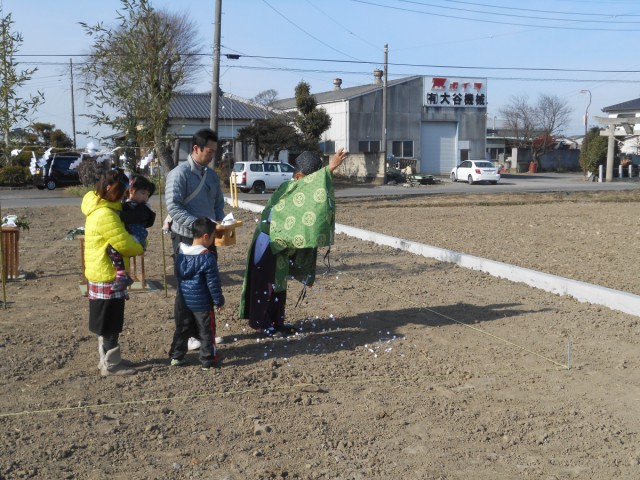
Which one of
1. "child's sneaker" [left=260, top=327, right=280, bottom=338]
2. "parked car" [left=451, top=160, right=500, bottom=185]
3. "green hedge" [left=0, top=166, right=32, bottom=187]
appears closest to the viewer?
"child's sneaker" [left=260, top=327, right=280, bottom=338]

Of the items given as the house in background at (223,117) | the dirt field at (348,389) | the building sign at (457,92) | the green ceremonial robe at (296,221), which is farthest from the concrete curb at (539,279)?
the building sign at (457,92)

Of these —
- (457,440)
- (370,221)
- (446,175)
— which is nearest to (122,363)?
(457,440)

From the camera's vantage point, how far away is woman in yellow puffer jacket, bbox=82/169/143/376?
532cm

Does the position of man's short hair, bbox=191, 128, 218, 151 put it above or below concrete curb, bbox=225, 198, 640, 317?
above

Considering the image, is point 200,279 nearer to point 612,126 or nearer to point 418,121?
point 612,126

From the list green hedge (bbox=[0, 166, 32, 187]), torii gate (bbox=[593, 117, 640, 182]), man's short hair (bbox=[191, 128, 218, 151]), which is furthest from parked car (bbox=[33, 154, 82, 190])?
man's short hair (bbox=[191, 128, 218, 151])

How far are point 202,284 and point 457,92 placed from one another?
152 feet

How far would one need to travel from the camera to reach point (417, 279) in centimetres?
931

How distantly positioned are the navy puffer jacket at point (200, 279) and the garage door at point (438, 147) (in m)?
44.7

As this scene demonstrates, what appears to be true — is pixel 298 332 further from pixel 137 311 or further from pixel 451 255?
pixel 451 255

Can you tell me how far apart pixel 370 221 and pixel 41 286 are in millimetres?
9755

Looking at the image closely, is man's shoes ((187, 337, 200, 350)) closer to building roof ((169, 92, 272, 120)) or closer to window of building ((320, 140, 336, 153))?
building roof ((169, 92, 272, 120))

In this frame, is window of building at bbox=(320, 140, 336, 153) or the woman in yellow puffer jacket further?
window of building at bbox=(320, 140, 336, 153)

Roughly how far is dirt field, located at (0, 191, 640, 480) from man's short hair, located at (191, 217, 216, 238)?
106 centimetres
